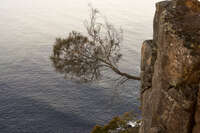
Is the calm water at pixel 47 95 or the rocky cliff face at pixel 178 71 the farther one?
the calm water at pixel 47 95

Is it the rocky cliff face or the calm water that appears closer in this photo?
the rocky cliff face

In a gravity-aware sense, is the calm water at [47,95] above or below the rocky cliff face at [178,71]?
below

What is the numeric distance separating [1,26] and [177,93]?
373 ft

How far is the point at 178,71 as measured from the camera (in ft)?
28.3

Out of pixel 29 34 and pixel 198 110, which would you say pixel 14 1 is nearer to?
pixel 29 34

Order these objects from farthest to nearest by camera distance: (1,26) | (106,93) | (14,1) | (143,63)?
1. (14,1)
2. (1,26)
3. (106,93)
4. (143,63)

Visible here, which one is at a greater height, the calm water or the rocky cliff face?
the rocky cliff face

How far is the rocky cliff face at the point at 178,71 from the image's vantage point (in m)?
8.40

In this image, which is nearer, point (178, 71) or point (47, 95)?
point (178, 71)

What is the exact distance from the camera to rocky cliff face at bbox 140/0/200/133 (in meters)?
8.40

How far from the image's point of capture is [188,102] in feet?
27.9

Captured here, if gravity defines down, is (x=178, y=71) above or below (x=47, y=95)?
above

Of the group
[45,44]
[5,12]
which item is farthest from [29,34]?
[5,12]

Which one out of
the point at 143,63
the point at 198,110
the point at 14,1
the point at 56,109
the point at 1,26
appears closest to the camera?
the point at 198,110
